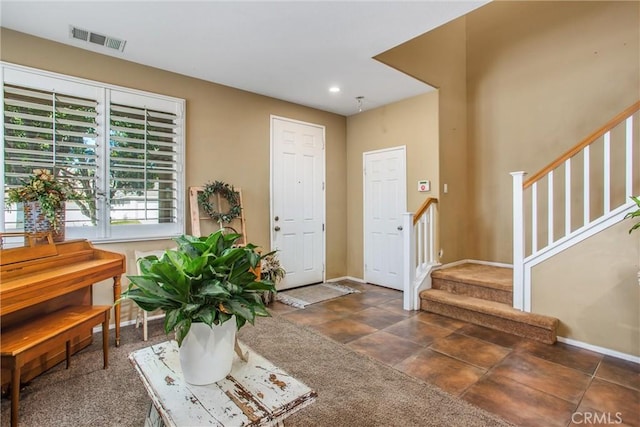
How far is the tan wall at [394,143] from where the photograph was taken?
4.25m

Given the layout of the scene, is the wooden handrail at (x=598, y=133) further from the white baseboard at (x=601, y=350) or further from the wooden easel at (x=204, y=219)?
the wooden easel at (x=204, y=219)

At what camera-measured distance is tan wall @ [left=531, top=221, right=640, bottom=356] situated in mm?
2572

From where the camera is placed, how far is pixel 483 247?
458cm

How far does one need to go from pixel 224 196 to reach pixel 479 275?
325 cm

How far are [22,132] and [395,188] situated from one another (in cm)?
417

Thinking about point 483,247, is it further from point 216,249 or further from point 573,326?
point 216,249

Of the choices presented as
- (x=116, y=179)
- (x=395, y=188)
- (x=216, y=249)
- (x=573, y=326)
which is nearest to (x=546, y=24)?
(x=395, y=188)

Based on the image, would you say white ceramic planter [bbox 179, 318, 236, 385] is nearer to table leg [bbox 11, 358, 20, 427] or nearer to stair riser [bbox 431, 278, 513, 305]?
table leg [bbox 11, 358, 20, 427]

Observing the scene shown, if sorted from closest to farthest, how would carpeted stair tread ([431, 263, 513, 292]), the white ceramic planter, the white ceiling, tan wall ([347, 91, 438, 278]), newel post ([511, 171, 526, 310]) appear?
the white ceramic planter → the white ceiling → newel post ([511, 171, 526, 310]) → carpeted stair tread ([431, 263, 513, 292]) → tan wall ([347, 91, 438, 278])

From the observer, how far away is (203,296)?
112 cm

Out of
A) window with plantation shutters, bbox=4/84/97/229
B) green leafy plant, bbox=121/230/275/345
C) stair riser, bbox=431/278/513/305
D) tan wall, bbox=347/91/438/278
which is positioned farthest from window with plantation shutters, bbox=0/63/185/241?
stair riser, bbox=431/278/513/305

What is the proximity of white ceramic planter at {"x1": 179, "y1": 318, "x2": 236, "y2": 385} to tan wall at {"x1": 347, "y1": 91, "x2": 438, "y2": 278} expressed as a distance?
11.9ft
